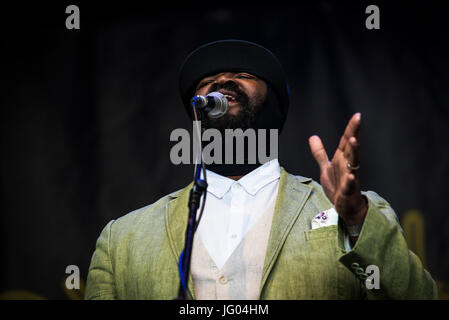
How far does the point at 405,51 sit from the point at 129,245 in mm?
2462

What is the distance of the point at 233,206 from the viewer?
7.85 ft

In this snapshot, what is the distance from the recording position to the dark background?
3.58m

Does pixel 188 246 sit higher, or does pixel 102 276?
pixel 188 246

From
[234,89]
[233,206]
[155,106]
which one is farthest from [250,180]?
[155,106]

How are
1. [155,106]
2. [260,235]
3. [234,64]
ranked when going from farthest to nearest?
[155,106] → [234,64] → [260,235]

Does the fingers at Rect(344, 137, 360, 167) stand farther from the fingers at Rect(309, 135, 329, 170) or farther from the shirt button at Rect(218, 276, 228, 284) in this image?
the shirt button at Rect(218, 276, 228, 284)

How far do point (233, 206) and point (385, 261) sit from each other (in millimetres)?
769

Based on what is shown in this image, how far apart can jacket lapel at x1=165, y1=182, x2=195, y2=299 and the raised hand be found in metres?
0.74

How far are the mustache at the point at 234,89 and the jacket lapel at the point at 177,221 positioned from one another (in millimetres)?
559

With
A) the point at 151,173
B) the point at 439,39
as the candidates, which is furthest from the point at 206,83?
the point at 439,39

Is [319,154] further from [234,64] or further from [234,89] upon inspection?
[234,64]

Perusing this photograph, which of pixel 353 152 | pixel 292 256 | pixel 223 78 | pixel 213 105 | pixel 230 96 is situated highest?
pixel 223 78

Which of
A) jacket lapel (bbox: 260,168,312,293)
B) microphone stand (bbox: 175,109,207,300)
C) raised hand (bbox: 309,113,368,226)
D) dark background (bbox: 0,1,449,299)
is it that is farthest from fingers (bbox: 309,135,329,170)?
dark background (bbox: 0,1,449,299)

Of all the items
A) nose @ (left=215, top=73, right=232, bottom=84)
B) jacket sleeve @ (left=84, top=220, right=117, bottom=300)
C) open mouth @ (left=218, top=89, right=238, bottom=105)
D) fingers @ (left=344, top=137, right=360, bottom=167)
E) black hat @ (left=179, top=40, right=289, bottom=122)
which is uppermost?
black hat @ (left=179, top=40, right=289, bottom=122)
